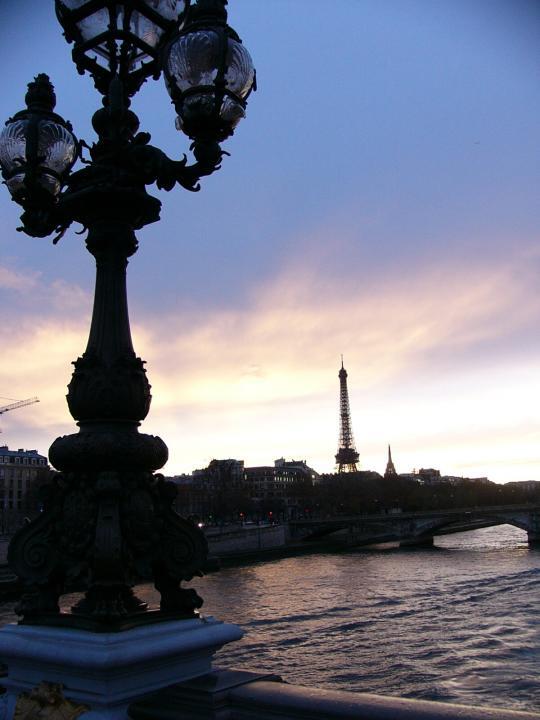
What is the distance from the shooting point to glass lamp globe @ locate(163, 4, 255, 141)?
3.09 meters

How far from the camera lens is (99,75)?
12.6ft

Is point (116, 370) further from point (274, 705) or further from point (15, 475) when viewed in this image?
point (15, 475)

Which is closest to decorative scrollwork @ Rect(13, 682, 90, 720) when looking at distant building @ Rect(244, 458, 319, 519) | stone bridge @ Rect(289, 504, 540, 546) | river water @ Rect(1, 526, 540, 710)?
river water @ Rect(1, 526, 540, 710)

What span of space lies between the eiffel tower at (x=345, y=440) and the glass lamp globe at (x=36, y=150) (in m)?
99.7

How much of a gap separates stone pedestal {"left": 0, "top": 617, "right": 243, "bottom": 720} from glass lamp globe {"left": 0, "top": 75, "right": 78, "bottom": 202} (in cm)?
222

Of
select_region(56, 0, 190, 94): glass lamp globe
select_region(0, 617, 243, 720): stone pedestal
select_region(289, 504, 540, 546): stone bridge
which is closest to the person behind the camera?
select_region(0, 617, 243, 720): stone pedestal

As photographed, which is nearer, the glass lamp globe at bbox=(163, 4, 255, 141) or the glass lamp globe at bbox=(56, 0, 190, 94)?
the glass lamp globe at bbox=(163, 4, 255, 141)

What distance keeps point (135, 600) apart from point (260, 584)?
28908 millimetres

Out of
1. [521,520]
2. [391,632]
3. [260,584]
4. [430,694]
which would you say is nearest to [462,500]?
[521,520]

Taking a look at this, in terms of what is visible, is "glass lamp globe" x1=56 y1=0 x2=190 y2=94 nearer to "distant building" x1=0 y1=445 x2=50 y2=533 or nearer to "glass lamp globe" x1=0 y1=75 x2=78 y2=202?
"glass lamp globe" x1=0 y1=75 x2=78 y2=202

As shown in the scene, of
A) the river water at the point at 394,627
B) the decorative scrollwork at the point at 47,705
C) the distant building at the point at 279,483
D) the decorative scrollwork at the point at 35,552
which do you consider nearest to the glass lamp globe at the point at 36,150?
the decorative scrollwork at the point at 35,552

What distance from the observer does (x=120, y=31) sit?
363 cm

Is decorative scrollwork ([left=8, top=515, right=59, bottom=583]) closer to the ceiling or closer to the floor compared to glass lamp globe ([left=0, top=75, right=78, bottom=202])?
closer to the floor

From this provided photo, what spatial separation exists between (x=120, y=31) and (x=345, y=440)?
102 metres
